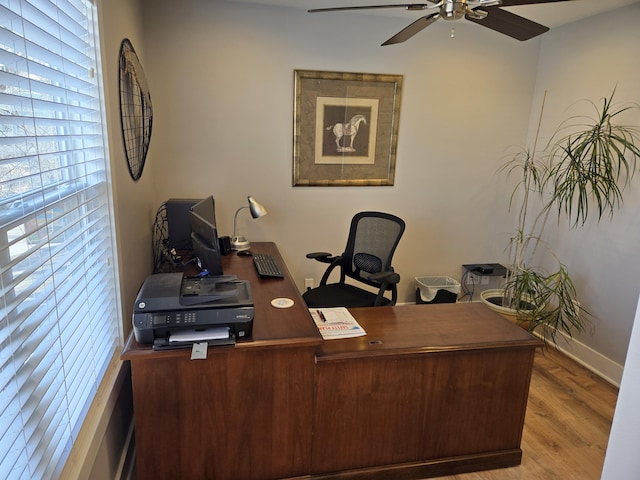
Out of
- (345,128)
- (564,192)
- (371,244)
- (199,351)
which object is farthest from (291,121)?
(199,351)

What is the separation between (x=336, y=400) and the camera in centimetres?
184

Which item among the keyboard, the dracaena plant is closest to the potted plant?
the dracaena plant

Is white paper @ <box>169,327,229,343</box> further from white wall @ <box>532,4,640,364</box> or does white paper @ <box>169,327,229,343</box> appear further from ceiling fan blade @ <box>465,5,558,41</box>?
white wall @ <box>532,4,640,364</box>

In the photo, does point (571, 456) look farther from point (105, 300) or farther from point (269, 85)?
point (269, 85)

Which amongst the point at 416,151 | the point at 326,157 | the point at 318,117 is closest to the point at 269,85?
the point at 318,117

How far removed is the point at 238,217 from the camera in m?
3.42

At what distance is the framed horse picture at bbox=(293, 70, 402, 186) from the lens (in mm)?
3332

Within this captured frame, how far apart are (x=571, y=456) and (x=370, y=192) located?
2263 millimetres

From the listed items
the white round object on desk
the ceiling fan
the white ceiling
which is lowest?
the white round object on desk

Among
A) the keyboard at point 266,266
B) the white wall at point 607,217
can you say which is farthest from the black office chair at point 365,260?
the white wall at point 607,217

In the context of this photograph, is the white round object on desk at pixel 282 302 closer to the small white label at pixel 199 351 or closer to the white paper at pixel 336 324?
the white paper at pixel 336 324

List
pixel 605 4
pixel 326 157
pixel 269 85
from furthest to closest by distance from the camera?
pixel 326 157, pixel 269 85, pixel 605 4

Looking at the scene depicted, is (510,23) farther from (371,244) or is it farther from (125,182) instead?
(125,182)

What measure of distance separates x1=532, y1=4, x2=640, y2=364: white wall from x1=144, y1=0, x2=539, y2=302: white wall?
38 cm
